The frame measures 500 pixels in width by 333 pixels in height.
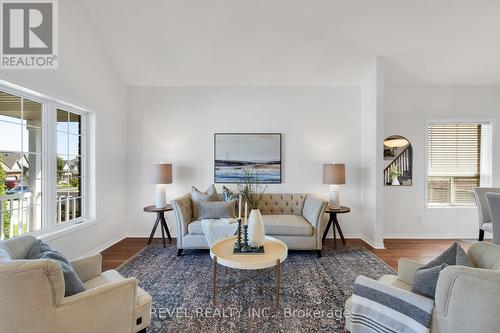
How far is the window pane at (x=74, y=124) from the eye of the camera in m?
3.32

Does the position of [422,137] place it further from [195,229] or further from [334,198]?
[195,229]

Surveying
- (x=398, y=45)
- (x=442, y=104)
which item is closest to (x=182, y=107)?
(x=398, y=45)

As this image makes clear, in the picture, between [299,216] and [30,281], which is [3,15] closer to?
[30,281]

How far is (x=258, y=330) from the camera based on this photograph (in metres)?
1.90

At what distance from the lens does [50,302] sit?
127 centimetres

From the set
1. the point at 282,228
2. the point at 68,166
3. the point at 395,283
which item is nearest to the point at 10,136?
the point at 68,166

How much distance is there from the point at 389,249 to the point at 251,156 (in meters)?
2.71

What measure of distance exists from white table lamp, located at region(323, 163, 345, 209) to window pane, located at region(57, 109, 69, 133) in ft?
12.9

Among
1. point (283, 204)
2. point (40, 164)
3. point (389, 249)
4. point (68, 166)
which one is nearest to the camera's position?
point (40, 164)

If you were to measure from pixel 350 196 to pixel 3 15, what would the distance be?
526 cm

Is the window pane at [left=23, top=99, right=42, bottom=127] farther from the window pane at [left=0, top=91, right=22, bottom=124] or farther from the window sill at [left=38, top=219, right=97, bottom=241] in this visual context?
the window sill at [left=38, top=219, right=97, bottom=241]

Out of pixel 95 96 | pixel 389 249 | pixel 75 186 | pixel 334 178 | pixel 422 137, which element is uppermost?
pixel 95 96

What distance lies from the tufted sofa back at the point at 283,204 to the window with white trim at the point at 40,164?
2.82 m

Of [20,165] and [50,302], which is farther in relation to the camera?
[20,165]
